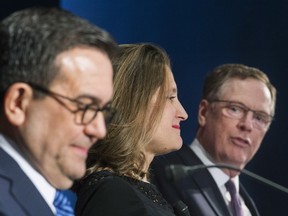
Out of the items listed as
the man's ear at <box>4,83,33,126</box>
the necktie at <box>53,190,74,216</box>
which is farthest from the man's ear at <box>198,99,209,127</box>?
the man's ear at <box>4,83,33,126</box>

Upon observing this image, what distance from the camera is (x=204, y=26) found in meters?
3.33

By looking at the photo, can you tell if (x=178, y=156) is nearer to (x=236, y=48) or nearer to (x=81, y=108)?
(x=236, y=48)

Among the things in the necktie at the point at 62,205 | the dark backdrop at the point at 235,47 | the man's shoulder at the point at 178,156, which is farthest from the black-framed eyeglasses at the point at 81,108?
the dark backdrop at the point at 235,47

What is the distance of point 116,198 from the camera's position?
1.88 m

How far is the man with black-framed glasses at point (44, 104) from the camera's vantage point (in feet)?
4.69

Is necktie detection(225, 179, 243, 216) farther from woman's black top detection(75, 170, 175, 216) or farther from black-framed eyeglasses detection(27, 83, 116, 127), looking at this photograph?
black-framed eyeglasses detection(27, 83, 116, 127)

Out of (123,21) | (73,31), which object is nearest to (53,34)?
(73,31)

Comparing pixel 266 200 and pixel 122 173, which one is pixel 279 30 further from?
pixel 122 173

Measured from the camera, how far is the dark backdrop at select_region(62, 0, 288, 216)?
10.8 ft

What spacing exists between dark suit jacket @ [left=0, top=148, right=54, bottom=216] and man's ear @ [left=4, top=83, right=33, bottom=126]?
8 centimetres

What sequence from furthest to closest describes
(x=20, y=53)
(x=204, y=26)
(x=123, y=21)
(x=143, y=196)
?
(x=204, y=26) → (x=123, y=21) → (x=143, y=196) → (x=20, y=53)

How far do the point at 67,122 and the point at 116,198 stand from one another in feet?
1.54

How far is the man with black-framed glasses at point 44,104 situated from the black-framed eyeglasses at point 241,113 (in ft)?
5.09

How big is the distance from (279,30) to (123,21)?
70 centimetres
